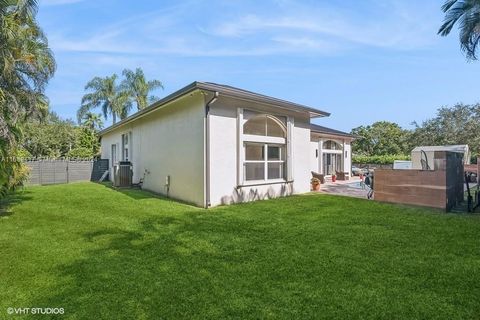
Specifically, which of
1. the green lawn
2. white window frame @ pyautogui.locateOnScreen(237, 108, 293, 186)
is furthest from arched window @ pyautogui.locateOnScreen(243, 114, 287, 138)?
the green lawn

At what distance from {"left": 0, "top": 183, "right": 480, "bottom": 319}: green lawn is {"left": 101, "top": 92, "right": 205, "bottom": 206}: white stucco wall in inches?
83.0

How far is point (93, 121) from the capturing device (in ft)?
114

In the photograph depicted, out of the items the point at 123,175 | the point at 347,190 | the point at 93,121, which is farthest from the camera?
the point at 93,121

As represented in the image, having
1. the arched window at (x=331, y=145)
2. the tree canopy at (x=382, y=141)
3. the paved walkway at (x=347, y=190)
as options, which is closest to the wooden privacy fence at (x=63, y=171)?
the paved walkway at (x=347, y=190)

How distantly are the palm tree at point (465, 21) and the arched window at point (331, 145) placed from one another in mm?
11825

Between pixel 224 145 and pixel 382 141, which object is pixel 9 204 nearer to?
pixel 224 145

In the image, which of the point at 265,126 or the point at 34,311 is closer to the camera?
the point at 34,311

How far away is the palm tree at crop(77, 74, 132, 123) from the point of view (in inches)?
1253

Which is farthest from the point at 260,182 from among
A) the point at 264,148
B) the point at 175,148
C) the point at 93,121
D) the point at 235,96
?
the point at 93,121

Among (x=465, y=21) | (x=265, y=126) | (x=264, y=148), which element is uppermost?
(x=465, y=21)

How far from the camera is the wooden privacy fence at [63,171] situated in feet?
60.0

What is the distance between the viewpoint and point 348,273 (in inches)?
161

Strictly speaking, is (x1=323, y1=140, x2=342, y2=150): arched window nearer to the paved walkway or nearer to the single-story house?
the paved walkway

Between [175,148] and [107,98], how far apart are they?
82.4 feet
